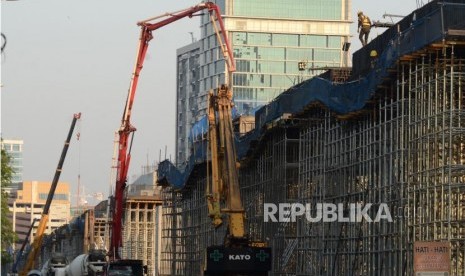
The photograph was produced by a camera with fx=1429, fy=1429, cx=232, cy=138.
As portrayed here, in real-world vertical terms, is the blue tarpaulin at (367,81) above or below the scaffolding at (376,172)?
above

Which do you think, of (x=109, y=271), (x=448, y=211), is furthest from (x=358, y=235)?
(x=109, y=271)

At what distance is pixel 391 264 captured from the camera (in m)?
58.8

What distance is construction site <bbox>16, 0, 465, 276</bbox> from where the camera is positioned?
52.9 m

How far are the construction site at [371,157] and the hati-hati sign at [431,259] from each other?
0.90 ft

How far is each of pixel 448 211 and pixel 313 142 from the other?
25050 mm

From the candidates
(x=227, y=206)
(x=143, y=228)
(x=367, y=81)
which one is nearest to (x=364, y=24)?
(x=367, y=81)

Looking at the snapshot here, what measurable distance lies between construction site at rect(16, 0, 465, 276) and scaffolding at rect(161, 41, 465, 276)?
6 centimetres

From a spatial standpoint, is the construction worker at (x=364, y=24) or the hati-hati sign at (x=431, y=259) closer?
the hati-hati sign at (x=431, y=259)

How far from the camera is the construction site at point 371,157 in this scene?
5294 cm

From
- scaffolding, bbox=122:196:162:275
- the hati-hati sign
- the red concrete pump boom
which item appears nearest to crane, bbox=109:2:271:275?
the red concrete pump boom

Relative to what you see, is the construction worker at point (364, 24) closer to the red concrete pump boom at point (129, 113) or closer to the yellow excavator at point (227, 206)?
the yellow excavator at point (227, 206)

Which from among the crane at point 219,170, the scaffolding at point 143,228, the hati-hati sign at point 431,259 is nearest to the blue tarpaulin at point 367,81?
the crane at point 219,170

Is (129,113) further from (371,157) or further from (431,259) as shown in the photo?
(431,259)

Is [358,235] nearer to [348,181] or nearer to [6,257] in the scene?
[348,181]
